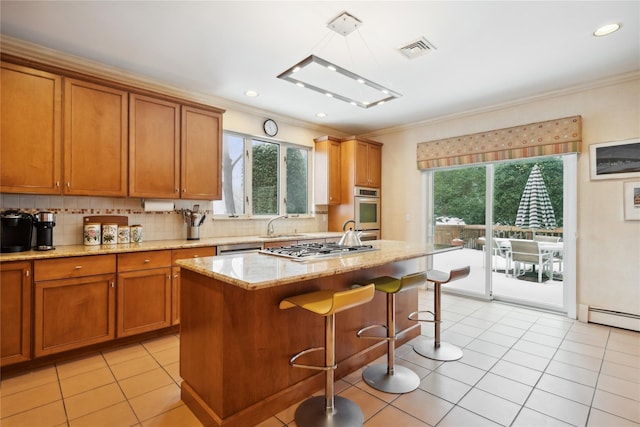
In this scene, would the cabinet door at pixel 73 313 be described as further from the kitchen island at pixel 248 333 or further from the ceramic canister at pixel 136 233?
the kitchen island at pixel 248 333

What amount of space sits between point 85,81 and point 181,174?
115 centimetres

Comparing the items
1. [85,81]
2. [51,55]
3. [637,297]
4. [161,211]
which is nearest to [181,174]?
[161,211]

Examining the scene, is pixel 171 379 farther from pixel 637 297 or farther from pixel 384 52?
pixel 637 297

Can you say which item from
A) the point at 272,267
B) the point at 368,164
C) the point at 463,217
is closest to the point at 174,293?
the point at 272,267

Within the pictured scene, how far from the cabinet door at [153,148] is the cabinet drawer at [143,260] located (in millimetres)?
634

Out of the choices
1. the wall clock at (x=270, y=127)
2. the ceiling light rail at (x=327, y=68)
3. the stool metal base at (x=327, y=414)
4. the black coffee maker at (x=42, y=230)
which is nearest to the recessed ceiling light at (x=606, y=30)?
the ceiling light rail at (x=327, y=68)

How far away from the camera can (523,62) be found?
10.2 feet

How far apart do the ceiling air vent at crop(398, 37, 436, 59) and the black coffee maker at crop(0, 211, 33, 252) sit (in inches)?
138

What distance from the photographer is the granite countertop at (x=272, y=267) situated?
5.01 ft

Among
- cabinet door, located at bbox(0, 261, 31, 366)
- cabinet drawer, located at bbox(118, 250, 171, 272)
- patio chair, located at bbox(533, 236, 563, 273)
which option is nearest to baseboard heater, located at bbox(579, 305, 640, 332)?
patio chair, located at bbox(533, 236, 563, 273)

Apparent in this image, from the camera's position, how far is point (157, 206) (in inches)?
135

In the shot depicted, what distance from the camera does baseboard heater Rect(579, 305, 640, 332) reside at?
3309 mm

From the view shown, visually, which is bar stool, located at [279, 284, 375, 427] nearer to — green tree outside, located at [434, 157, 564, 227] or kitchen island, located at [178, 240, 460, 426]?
kitchen island, located at [178, 240, 460, 426]

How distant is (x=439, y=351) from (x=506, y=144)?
113 inches
